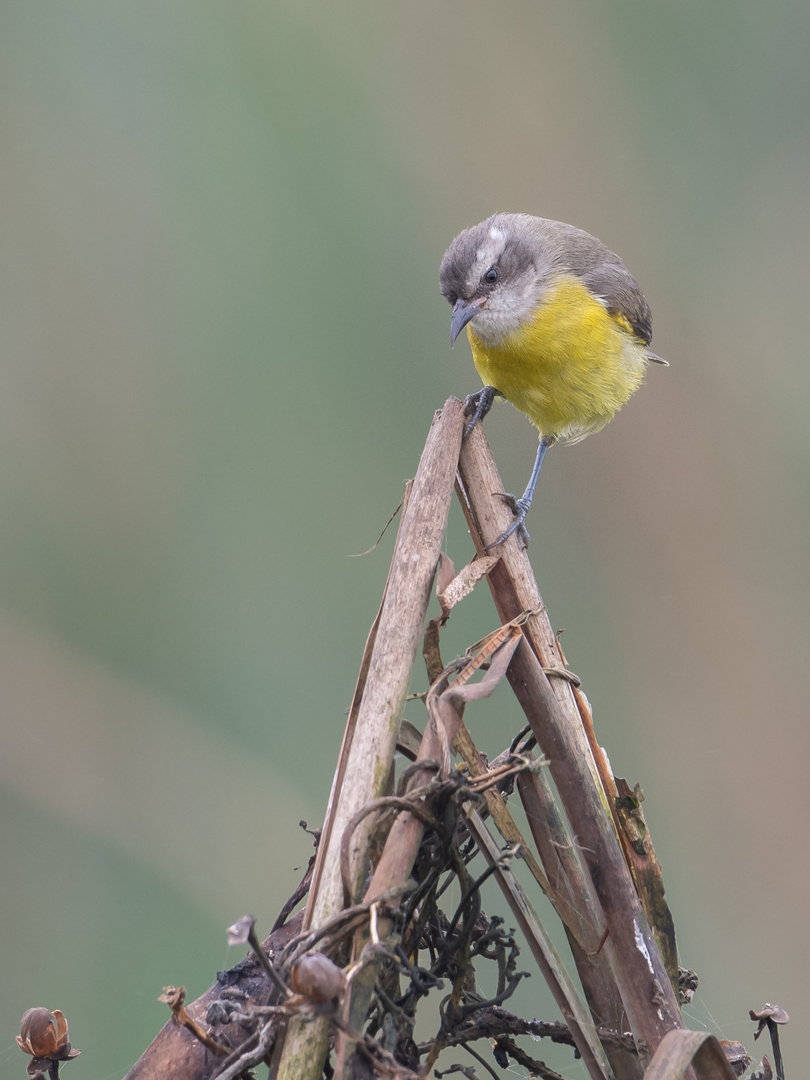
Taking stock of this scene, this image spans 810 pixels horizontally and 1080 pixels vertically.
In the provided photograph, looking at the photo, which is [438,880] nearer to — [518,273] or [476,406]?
[476,406]

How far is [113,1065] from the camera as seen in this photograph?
6.71 ft

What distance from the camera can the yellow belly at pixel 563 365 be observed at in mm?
2160

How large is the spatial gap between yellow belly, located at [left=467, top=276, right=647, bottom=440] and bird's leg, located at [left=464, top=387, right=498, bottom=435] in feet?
1.31

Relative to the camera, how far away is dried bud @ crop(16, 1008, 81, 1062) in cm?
82

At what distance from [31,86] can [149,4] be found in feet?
1.46

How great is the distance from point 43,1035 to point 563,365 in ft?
5.54

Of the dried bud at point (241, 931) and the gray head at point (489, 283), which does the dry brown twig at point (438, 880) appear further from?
the gray head at point (489, 283)

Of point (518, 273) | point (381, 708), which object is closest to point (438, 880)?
point (381, 708)

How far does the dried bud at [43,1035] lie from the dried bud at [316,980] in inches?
12.0

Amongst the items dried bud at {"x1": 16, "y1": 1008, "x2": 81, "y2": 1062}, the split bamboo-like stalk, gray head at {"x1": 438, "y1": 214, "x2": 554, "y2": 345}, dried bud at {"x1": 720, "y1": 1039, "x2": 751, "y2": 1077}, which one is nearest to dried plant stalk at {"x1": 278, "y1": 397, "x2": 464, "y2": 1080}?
the split bamboo-like stalk

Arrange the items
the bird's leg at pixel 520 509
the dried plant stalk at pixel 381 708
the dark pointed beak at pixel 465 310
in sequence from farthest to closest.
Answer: the dark pointed beak at pixel 465 310 → the bird's leg at pixel 520 509 → the dried plant stalk at pixel 381 708

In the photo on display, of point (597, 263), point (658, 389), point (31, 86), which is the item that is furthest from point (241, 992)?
point (31, 86)

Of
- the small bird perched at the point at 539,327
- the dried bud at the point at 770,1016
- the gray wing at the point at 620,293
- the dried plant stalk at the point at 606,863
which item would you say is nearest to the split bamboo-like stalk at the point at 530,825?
the dried plant stalk at the point at 606,863

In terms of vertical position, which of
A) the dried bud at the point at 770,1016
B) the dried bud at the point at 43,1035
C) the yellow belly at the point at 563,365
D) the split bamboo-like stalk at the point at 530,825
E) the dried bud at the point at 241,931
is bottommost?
the dried bud at the point at 43,1035
